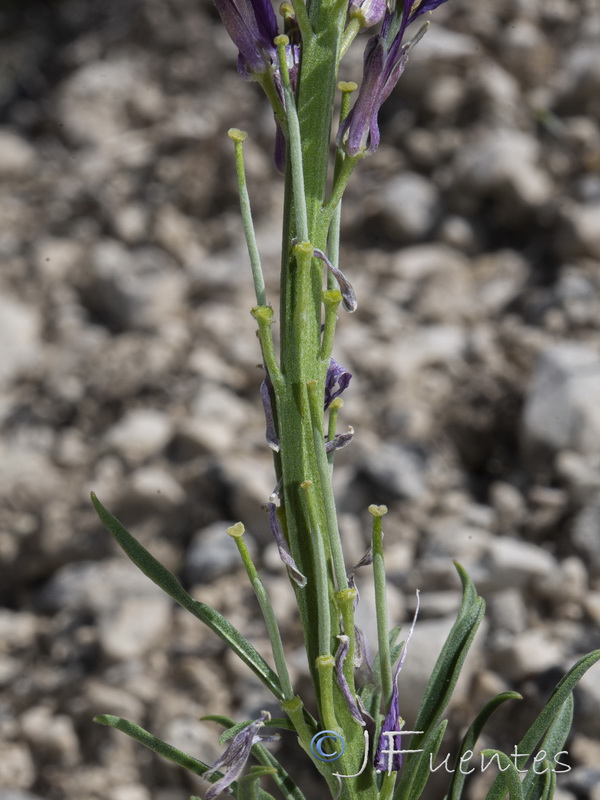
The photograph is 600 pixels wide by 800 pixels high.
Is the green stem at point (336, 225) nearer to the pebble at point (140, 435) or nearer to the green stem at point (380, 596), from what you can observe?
the green stem at point (380, 596)

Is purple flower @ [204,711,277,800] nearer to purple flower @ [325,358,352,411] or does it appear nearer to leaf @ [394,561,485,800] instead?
leaf @ [394,561,485,800]

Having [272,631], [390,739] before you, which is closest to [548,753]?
[390,739]

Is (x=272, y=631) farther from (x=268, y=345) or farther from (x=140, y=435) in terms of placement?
(x=140, y=435)

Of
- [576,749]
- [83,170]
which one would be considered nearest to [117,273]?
[83,170]

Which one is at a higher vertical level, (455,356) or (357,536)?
(455,356)

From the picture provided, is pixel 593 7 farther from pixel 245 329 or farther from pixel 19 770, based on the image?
pixel 19 770

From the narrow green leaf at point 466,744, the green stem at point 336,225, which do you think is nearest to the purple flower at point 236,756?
the narrow green leaf at point 466,744
